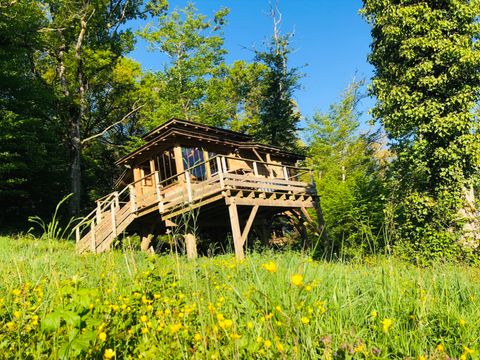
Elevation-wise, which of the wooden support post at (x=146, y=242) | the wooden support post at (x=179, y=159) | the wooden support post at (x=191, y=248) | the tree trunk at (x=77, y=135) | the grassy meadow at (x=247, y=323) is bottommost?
the grassy meadow at (x=247, y=323)

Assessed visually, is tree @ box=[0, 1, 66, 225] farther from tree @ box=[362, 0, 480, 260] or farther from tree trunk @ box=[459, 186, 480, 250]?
tree trunk @ box=[459, 186, 480, 250]

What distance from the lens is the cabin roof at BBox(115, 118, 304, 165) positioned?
15.0 m

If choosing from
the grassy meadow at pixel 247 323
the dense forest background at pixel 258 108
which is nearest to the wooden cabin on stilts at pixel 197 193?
the dense forest background at pixel 258 108

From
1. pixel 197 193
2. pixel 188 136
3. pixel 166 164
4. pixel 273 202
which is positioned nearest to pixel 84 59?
pixel 166 164

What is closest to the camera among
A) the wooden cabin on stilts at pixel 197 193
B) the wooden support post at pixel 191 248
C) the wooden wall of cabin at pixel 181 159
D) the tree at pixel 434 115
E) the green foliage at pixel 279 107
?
the wooden support post at pixel 191 248

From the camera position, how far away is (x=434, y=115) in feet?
39.5

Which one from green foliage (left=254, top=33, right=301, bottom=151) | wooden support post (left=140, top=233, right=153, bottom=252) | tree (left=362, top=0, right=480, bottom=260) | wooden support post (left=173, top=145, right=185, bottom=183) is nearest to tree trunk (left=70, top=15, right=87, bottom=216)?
wooden support post (left=140, top=233, right=153, bottom=252)

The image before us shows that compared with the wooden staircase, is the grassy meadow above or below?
below

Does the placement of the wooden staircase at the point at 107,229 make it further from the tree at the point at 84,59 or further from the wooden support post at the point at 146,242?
the tree at the point at 84,59

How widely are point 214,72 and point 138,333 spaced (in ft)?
96.5

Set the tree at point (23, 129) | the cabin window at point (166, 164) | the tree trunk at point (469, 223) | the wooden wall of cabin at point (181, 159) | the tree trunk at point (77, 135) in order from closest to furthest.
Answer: the tree trunk at point (469, 223), the wooden wall of cabin at point (181, 159), the cabin window at point (166, 164), the tree at point (23, 129), the tree trunk at point (77, 135)

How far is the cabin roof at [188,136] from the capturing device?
15.0 m

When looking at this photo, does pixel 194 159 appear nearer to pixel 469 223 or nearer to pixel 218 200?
pixel 218 200

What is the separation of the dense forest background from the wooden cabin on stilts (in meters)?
2.87
